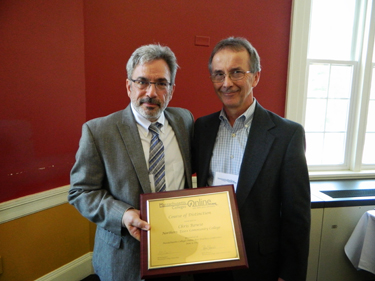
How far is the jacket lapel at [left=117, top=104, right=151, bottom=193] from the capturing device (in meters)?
1.24

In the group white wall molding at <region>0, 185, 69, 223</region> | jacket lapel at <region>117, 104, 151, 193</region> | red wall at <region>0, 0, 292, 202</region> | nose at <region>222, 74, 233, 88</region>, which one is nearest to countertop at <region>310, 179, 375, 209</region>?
red wall at <region>0, 0, 292, 202</region>

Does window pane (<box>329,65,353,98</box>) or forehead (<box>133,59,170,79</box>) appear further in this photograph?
window pane (<box>329,65,353,98</box>)

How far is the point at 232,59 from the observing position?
4.30ft

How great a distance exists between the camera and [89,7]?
2.21 m

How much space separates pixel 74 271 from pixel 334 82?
343 cm

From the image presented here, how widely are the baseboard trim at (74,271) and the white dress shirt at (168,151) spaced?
5.54 ft

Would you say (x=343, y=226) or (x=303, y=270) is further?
(x=343, y=226)

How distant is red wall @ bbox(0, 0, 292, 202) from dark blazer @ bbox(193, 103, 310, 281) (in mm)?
1384

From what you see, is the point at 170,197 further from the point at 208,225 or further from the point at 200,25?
the point at 200,25

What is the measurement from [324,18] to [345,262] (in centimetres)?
253

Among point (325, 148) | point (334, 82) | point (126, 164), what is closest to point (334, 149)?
point (325, 148)

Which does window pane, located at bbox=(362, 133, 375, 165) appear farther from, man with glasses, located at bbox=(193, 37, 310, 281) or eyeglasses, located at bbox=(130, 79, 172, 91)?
eyeglasses, located at bbox=(130, 79, 172, 91)

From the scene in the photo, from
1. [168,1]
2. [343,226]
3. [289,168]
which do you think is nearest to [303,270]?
[289,168]

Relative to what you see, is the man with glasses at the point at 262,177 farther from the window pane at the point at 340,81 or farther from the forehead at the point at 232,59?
the window pane at the point at 340,81
